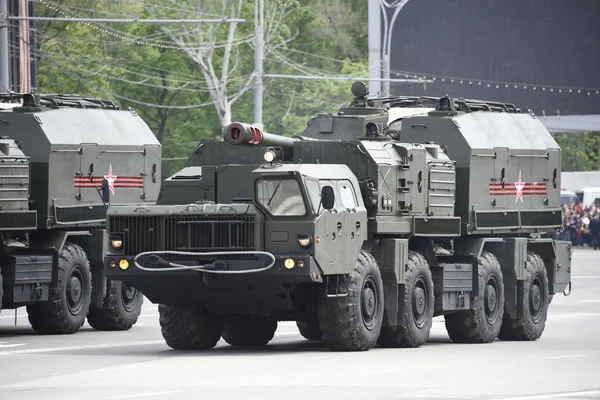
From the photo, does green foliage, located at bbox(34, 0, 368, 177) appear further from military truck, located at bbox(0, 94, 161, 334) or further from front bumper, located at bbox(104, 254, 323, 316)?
front bumper, located at bbox(104, 254, 323, 316)

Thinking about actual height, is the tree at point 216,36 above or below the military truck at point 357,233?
above

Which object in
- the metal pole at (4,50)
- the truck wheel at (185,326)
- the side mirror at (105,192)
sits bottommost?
the truck wheel at (185,326)

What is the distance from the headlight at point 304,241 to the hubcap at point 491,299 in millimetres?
5208

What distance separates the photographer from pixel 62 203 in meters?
27.2

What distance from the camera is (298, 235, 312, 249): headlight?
21812mm

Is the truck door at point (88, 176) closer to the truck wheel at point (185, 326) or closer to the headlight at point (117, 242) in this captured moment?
the truck wheel at point (185, 326)

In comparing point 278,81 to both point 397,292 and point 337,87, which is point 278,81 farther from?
point 397,292

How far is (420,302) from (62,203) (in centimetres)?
→ 593

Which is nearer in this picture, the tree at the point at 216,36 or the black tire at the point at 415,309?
the black tire at the point at 415,309

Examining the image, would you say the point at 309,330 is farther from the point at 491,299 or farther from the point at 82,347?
the point at 82,347

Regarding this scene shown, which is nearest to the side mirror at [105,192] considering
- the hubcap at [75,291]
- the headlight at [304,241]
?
the hubcap at [75,291]

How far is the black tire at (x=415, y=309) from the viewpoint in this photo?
24.0m

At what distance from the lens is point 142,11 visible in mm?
84875

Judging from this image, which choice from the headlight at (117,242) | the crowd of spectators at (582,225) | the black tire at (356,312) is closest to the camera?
the black tire at (356,312)
